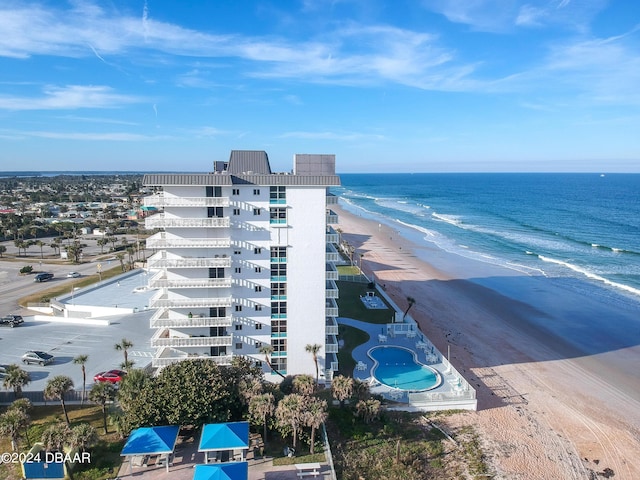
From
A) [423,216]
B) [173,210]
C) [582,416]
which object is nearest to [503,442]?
[582,416]

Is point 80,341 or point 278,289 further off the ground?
point 278,289

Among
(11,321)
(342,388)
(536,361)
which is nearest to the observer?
(342,388)

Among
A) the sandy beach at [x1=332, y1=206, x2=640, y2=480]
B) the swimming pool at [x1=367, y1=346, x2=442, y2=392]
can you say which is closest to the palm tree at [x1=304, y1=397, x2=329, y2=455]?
the swimming pool at [x1=367, y1=346, x2=442, y2=392]

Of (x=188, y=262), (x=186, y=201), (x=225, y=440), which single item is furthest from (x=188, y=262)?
(x=225, y=440)

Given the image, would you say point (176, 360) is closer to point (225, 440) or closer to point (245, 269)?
point (245, 269)

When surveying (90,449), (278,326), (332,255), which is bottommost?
(90,449)

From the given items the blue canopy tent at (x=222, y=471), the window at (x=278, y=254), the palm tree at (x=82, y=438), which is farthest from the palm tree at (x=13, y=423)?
the window at (x=278, y=254)

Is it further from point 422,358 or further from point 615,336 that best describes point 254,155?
point 615,336
